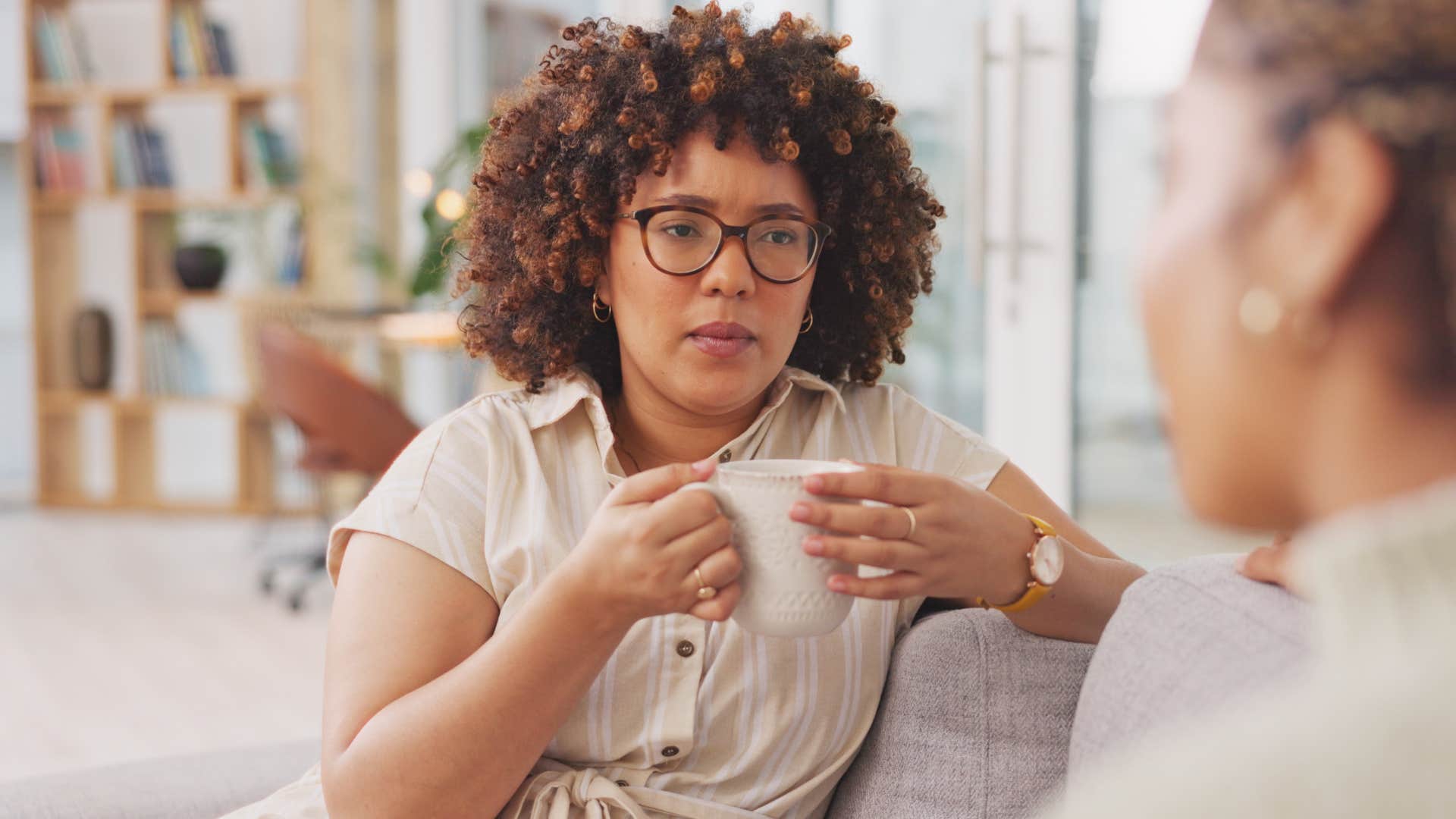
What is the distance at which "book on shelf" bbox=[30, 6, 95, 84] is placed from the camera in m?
6.36

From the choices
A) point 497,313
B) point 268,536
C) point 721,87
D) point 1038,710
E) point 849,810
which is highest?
point 721,87

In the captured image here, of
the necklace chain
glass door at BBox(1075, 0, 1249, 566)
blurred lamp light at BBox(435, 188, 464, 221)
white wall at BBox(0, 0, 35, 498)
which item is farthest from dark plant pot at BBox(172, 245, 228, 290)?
the necklace chain

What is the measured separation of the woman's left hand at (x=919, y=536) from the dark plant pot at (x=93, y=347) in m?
6.22

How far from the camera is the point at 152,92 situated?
6.25 meters

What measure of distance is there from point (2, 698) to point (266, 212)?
311cm

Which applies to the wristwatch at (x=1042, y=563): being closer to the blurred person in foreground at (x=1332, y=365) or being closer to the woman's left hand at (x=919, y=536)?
the woman's left hand at (x=919, y=536)

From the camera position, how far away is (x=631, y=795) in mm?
1175

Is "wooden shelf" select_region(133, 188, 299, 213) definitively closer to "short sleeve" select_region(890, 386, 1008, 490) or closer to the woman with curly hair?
the woman with curly hair

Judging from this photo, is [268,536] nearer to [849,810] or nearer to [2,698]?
[2,698]

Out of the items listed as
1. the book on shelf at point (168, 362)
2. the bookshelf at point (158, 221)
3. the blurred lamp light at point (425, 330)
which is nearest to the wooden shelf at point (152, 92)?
the bookshelf at point (158, 221)

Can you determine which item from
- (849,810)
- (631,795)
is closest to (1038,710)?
(849,810)

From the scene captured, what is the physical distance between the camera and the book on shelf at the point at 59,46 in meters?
6.36

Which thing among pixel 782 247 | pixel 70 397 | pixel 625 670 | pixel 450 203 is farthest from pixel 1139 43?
pixel 70 397

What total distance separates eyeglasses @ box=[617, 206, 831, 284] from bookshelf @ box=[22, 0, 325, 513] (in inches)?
204
